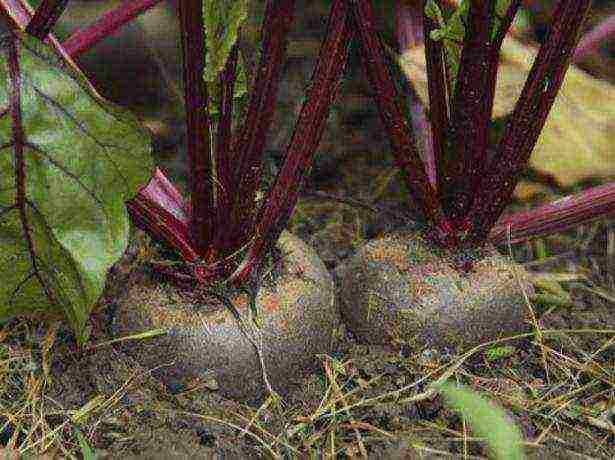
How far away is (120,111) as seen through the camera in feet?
3.11

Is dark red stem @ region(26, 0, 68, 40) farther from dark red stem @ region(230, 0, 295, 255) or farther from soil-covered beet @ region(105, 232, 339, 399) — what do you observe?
soil-covered beet @ region(105, 232, 339, 399)

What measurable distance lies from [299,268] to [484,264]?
26 centimetres

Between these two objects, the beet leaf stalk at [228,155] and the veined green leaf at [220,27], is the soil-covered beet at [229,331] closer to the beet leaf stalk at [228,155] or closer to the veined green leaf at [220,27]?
→ the beet leaf stalk at [228,155]

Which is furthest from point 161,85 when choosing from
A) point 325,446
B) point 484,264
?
point 325,446

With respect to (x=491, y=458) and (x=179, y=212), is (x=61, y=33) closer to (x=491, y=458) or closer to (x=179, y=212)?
(x=179, y=212)

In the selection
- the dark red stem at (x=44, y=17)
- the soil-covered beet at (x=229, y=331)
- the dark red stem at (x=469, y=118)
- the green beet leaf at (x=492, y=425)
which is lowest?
the soil-covered beet at (x=229, y=331)

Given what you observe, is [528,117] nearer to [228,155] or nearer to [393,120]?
[393,120]

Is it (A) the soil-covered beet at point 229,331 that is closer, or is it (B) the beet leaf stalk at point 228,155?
(B) the beet leaf stalk at point 228,155

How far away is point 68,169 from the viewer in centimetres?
94

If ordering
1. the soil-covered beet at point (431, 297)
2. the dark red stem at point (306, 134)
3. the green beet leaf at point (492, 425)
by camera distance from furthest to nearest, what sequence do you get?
the soil-covered beet at point (431, 297) < the dark red stem at point (306, 134) < the green beet leaf at point (492, 425)

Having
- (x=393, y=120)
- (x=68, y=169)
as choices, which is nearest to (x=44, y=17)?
(x=68, y=169)

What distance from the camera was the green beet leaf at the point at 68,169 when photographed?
93 cm

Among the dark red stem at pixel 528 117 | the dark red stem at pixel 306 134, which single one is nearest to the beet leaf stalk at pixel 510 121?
the dark red stem at pixel 528 117

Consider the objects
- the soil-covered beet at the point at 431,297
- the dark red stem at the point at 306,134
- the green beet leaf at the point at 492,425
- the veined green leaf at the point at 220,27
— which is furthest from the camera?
the soil-covered beet at the point at 431,297
